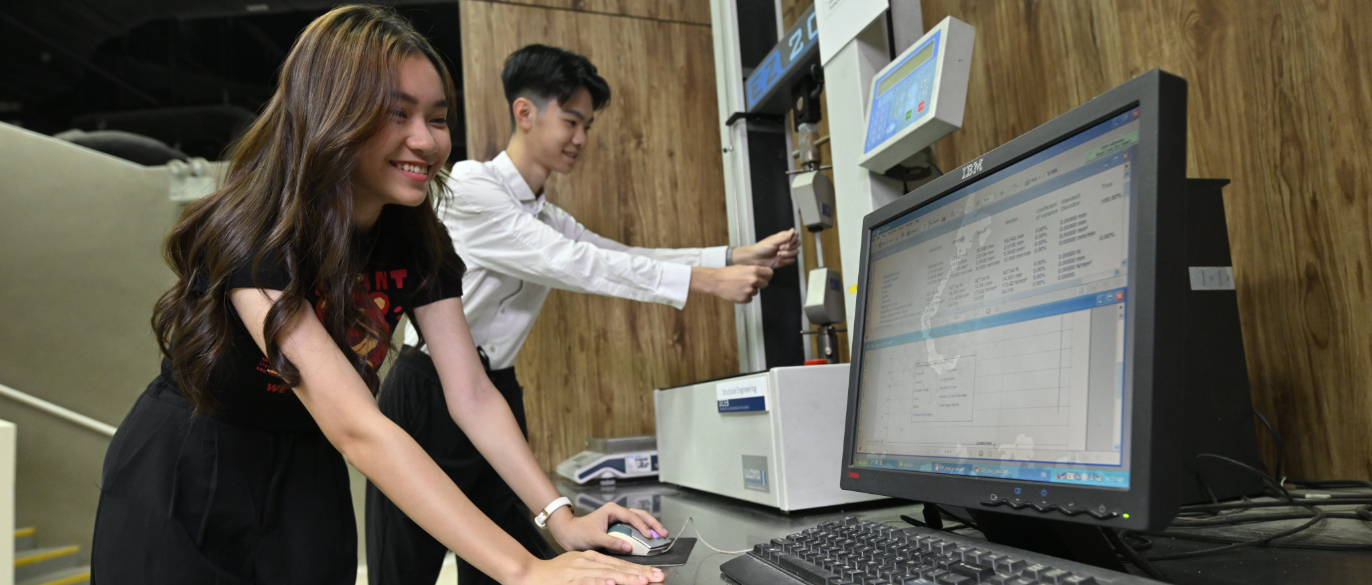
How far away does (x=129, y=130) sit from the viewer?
5578 millimetres

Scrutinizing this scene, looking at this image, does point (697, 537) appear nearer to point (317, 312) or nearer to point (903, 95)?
point (317, 312)

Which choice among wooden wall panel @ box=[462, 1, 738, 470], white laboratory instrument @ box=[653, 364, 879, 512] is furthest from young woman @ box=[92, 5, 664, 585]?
wooden wall panel @ box=[462, 1, 738, 470]

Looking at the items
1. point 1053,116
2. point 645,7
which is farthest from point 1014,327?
point 645,7

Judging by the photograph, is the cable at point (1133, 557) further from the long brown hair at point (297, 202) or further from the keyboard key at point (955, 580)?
the long brown hair at point (297, 202)

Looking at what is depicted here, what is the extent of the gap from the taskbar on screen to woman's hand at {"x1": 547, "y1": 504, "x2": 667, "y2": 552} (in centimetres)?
27

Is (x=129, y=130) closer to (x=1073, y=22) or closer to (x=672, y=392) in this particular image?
(x=672, y=392)

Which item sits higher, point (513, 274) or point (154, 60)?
point (154, 60)

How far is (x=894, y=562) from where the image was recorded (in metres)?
0.59

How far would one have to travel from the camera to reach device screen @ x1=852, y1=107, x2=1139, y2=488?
0.54 m

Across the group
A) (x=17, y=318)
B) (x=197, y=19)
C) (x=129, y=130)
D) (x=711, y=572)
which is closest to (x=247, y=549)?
(x=711, y=572)

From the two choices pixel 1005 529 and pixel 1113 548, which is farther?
pixel 1005 529

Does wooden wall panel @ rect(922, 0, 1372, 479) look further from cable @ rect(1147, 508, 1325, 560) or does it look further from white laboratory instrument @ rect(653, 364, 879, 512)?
white laboratory instrument @ rect(653, 364, 879, 512)

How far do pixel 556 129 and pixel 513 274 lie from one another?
A: 0.38 m

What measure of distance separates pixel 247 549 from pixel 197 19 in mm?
4678
